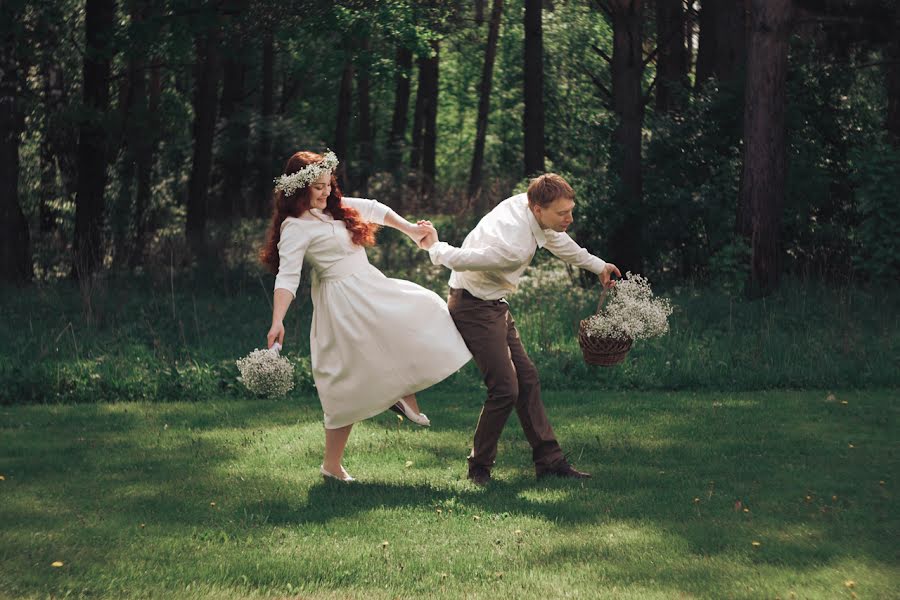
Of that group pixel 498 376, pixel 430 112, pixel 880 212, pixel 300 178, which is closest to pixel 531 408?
pixel 498 376

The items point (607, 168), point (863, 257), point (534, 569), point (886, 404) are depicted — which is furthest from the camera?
point (607, 168)

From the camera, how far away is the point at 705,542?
241 inches

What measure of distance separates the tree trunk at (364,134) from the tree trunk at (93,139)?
13.0 feet

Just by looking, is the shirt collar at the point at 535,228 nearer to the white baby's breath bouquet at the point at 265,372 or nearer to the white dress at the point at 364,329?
the white dress at the point at 364,329

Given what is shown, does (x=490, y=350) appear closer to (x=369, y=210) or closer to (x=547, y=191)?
(x=547, y=191)

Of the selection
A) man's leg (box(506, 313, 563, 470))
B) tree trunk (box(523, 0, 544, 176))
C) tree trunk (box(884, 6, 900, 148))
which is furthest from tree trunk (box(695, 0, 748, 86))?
man's leg (box(506, 313, 563, 470))

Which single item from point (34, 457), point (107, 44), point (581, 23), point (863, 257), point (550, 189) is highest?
point (581, 23)

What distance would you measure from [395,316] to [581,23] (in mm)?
29074

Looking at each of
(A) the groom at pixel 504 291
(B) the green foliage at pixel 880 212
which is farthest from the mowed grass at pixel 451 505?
(B) the green foliage at pixel 880 212

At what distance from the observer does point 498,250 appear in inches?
269

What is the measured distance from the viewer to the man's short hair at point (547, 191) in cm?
690

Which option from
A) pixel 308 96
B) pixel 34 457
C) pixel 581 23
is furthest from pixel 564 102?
pixel 34 457

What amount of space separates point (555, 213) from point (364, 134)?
28.2 m

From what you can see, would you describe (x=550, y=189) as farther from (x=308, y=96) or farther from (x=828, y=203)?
(x=308, y=96)
